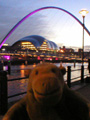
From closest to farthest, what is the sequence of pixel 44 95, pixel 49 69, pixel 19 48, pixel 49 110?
1. pixel 44 95
2. pixel 49 110
3. pixel 49 69
4. pixel 19 48

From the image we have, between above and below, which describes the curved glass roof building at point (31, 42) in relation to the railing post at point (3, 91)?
above

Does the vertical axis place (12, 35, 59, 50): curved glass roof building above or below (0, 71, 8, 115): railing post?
above

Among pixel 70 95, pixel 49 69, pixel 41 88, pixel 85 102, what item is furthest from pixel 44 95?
pixel 85 102

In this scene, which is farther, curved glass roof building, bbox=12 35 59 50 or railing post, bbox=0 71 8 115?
curved glass roof building, bbox=12 35 59 50

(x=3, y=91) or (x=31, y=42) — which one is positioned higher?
(x=31, y=42)

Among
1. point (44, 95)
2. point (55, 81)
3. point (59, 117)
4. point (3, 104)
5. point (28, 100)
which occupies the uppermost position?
point (55, 81)

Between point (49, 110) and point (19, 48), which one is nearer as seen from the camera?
point (49, 110)

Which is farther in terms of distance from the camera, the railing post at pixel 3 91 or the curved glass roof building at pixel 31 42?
the curved glass roof building at pixel 31 42

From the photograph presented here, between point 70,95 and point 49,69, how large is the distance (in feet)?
1.34

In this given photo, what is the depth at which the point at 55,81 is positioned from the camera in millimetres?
1455

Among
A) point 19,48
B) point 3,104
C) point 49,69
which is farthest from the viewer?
point 19,48

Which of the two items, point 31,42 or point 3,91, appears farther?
point 31,42

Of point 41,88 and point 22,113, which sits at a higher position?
point 41,88

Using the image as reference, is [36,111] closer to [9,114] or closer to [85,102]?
[9,114]
